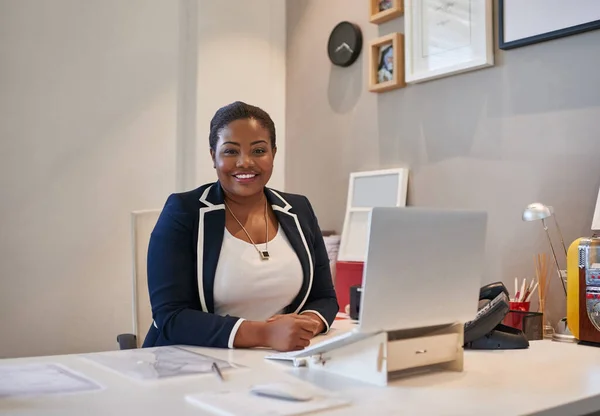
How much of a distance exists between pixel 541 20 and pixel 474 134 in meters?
0.44

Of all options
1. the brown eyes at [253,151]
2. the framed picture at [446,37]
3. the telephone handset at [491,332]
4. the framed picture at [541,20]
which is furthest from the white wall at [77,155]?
the telephone handset at [491,332]

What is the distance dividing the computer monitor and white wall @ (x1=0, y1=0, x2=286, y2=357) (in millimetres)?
1941

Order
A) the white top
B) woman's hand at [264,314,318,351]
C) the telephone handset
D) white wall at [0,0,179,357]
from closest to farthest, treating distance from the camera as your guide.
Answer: woman's hand at [264,314,318,351] < the telephone handset < the white top < white wall at [0,0,179,357]

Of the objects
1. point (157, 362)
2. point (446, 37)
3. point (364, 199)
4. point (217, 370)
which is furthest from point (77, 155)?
point (217, 370)

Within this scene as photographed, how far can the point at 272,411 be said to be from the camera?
33.8 inches

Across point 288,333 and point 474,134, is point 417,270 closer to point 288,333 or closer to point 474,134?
point 288,333

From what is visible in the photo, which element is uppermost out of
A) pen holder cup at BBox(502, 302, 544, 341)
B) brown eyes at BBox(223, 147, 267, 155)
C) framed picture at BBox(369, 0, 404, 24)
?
framed picture at BBox(369, 0, 404, 24)

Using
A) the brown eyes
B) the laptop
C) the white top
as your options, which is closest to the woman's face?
the brown eyes

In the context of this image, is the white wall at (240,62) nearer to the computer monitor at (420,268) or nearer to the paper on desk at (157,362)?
the paper on desk at (157,362)

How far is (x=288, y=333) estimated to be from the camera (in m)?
1.34

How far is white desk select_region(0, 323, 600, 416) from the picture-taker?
890 millimetres

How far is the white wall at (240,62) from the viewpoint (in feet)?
9.68

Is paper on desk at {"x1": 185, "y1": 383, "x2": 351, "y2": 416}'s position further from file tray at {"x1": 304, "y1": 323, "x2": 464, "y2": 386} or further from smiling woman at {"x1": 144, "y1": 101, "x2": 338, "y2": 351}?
smiling woman at {"x1": 144, "y1": 101, "x2": 338, "y2": 351}

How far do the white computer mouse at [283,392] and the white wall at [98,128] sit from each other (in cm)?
193
